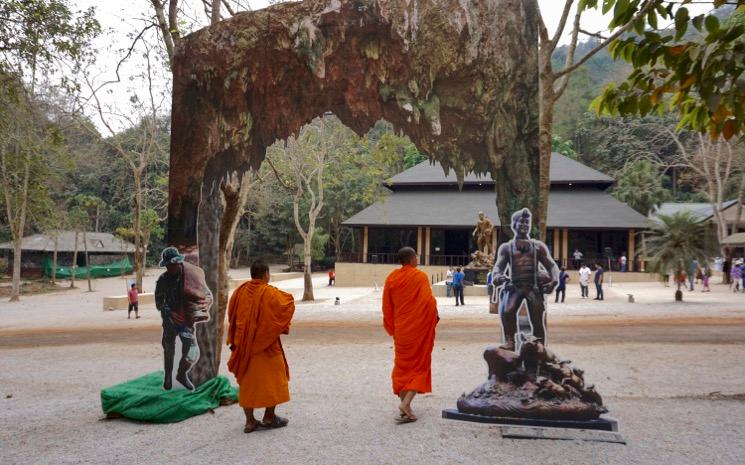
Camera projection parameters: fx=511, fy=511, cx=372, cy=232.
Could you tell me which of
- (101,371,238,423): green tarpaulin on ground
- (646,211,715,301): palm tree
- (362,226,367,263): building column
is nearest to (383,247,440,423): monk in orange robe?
(101,371,238,423): green tarpaulin on ground

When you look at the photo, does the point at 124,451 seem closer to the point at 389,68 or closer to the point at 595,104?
the point at 389,68

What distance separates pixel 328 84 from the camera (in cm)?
601

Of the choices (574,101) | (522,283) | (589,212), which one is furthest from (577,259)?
(574,101)

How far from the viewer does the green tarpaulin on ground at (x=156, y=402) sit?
5.26 m

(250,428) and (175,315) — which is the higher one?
(175,315)

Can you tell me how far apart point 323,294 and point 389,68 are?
1829 cm

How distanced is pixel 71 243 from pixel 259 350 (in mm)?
38934

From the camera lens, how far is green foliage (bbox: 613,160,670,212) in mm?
35656

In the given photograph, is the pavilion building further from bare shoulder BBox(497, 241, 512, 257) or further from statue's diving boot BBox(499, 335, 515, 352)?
statue's diving boot BBox(499, 335, 515, 352)

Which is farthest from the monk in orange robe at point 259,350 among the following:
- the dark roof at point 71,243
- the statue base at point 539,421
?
the dark roof at point 71,243

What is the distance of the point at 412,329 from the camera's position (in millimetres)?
4961

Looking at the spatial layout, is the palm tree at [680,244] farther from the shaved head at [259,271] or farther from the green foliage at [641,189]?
the green foliage at [641,189]

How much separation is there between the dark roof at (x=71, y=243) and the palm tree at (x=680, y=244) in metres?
33.0

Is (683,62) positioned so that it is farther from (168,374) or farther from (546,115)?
(168,374)
